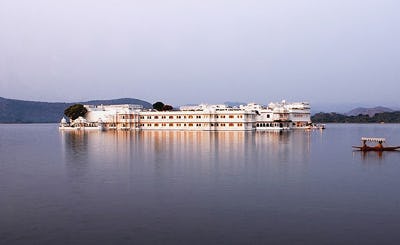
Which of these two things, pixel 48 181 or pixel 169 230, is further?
pixel 48 181

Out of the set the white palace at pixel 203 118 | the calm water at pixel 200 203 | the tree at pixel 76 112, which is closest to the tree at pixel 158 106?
the white palace at pixel 203 118

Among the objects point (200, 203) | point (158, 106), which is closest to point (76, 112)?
point (158, 106)

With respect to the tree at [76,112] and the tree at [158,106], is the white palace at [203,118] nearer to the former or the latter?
the tree at [76,112]

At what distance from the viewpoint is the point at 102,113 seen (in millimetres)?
107000

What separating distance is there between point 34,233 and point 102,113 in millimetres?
95192

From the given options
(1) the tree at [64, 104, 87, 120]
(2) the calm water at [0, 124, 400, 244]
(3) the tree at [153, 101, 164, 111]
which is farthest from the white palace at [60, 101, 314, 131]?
(2) the calm water at [0, 124, 400, 244]

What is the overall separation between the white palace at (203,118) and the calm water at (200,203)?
5945cm

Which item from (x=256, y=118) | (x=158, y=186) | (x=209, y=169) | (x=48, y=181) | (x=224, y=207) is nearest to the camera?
(x=224, y=207)

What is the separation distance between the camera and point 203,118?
302ft

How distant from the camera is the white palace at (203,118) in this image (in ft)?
298

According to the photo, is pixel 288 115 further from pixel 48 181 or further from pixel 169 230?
pixel 169 230

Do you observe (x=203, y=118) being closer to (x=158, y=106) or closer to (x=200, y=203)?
(x=158, y=106)

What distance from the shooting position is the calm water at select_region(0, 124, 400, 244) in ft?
44.6

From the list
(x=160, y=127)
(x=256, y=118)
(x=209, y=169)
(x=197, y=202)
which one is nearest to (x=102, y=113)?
(x=160, y=127)
